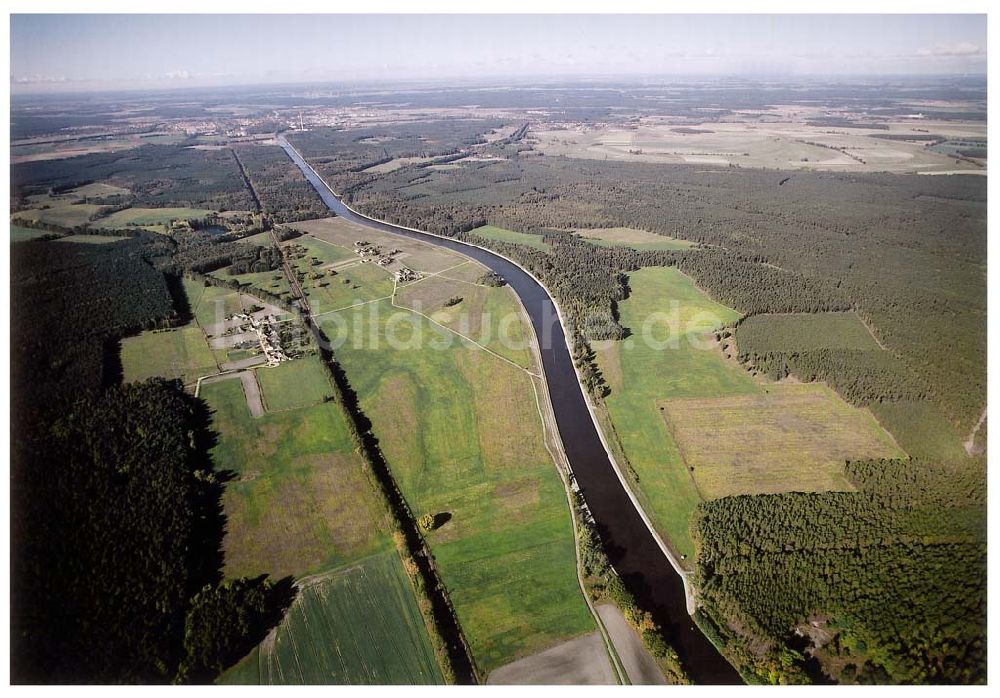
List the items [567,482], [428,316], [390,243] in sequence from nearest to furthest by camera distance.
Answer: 1. [567,482]
2. [428,316]
3. [390,243]

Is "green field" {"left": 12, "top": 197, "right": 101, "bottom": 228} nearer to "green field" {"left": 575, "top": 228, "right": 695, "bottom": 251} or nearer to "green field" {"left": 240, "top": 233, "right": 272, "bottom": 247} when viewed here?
"green field" {"left": 240, "top": 233, "right": 272, "bottom": 247}

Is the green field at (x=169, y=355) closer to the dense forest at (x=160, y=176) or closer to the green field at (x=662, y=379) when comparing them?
the green field at (x=662, y=379)

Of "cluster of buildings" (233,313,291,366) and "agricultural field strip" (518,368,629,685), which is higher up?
"cluster of buildings" (233,313,291,366)

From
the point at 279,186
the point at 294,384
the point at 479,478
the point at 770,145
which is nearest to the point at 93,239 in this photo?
the point at 279,186

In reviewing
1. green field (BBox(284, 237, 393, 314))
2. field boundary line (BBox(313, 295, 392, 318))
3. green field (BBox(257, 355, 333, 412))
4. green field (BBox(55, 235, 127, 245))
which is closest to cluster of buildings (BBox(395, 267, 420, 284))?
green field (BBox(284, 237, 393, 314))

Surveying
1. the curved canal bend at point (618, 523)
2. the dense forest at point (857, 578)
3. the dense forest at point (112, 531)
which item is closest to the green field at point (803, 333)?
the curved canal bend at point (618, 523)

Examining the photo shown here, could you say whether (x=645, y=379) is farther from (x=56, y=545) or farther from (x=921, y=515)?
(x=56, y=545)

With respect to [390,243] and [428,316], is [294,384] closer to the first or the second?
[428,316]
